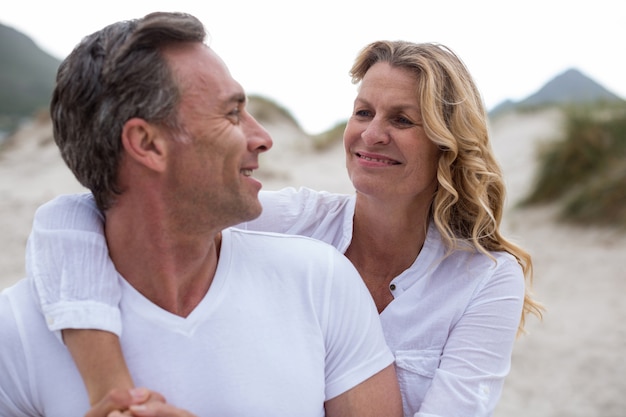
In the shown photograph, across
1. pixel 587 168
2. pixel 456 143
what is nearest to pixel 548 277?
pixel 587 168

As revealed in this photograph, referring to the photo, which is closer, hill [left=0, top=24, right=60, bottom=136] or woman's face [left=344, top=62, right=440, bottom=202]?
woman's face [left=344, top=62, right=440, bottom=202]

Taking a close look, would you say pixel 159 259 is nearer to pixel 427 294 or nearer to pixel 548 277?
pixel 427 294

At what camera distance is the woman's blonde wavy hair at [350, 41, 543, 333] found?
2254mm

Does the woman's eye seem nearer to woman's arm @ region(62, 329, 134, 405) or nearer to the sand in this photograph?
woman's arm @ region(62, 329, 134, 405)

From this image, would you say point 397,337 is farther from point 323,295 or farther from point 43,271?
point 43,271

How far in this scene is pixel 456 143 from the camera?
2.31 metres

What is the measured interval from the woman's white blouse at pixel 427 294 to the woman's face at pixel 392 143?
20 centimetres

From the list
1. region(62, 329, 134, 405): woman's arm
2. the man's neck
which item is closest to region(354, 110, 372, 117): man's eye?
the man's neck

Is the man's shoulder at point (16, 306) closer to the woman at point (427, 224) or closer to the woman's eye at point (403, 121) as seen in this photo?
the woman at point (427, 224)

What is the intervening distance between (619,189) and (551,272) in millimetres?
1530

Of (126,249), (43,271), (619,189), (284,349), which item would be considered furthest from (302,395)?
(619,189)

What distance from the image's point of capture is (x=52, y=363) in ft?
5.18

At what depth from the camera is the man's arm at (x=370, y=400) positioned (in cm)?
170

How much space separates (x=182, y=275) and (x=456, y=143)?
109cm
